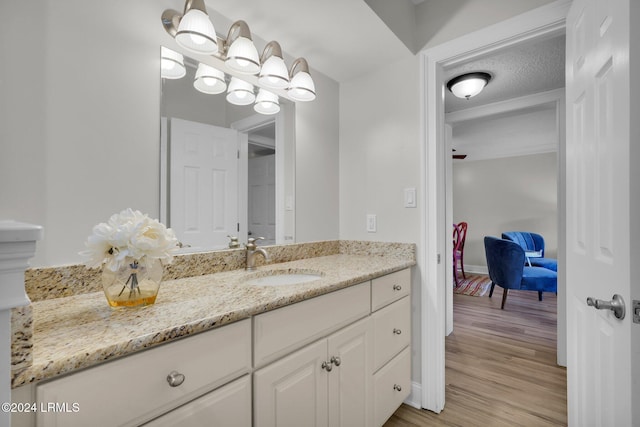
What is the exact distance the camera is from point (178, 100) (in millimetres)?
1304

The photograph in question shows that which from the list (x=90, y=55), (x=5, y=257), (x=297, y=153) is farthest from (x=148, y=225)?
(x=297, y=153)

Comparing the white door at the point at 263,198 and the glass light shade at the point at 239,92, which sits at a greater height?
the glass light shade at the point at 239,92

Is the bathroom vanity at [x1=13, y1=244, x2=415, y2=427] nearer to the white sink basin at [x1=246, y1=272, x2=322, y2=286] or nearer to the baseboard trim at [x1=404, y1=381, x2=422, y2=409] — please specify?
the white sink basin at [x1=246, y1=272, x2=322, y2=286]

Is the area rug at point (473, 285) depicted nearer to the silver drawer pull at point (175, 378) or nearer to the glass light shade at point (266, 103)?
the glass light shade at point (266, 103)

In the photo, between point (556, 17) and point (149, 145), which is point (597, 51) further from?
point (149, 145)

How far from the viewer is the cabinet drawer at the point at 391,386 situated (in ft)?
4.76

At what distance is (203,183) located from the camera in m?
1.39

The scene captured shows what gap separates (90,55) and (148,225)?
0.67 m

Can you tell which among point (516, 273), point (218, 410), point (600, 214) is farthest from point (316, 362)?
point (516, 273)

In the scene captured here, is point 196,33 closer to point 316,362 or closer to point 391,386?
point 316,362

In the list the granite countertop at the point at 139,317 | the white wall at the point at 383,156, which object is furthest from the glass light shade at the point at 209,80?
the white wall at the point at 383,156

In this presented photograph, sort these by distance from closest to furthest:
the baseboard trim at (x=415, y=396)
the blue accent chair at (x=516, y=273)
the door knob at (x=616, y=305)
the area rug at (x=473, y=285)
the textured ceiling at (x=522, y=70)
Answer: the door knob at (x=616, y=305), the baseboard trim at (x=415, y=396), the textured ceiling at (x=522, y=70), the blue accent chair at (x=516, y=273), the area rug at (x=473, y=285)

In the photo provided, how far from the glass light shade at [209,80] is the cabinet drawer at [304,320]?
1.04m

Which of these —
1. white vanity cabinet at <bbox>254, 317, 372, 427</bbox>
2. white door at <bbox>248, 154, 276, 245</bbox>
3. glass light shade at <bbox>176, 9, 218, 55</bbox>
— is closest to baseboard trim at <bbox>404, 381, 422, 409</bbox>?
white vanity cabinet at <bbox>254, 317, 372, 427</bbox>
